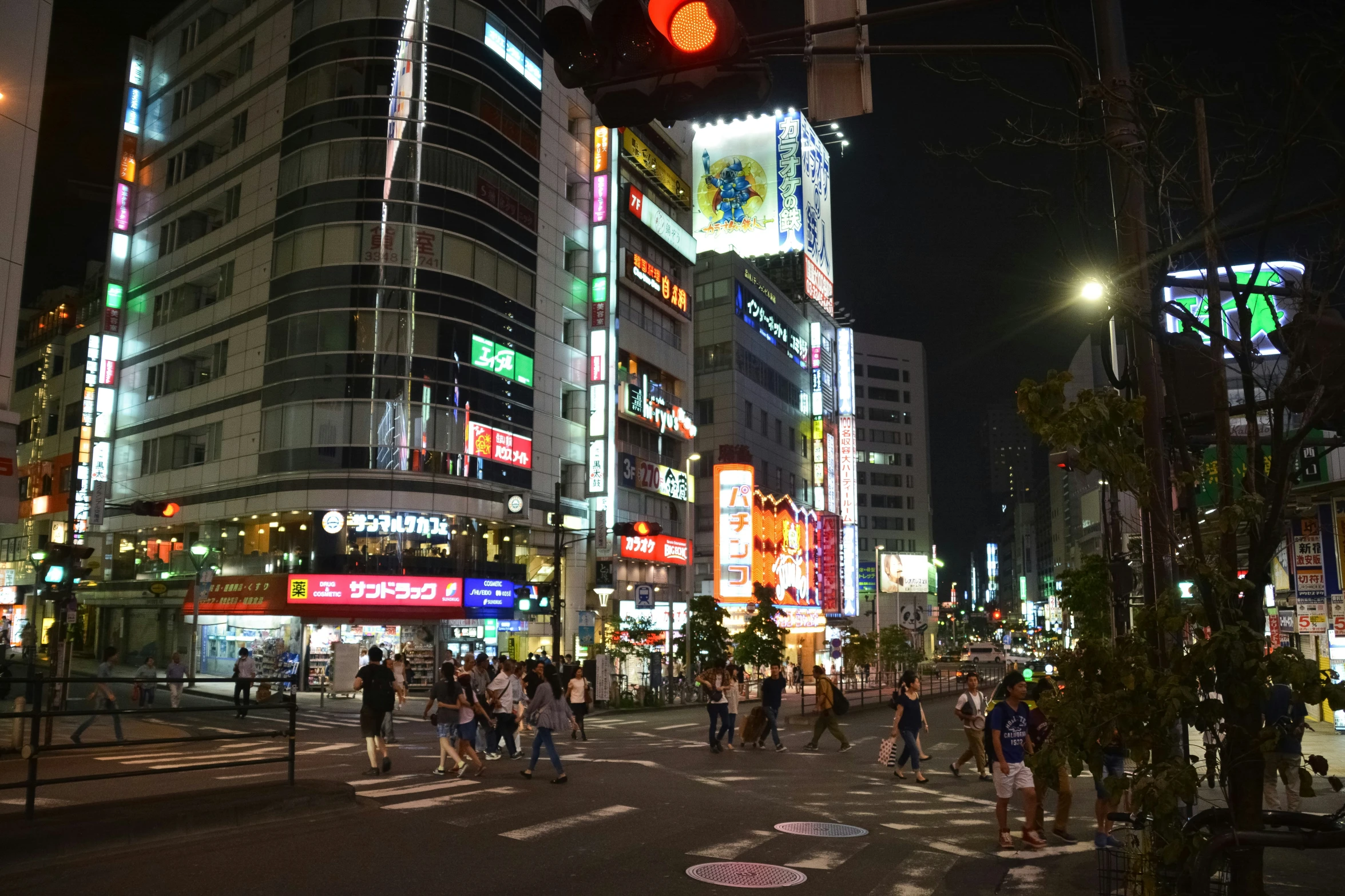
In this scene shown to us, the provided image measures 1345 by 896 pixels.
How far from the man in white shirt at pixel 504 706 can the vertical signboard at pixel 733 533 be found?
39.6 metres

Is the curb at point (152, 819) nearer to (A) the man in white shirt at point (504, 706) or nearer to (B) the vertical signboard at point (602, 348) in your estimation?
(A) the man in white shirt at point (504, 706)

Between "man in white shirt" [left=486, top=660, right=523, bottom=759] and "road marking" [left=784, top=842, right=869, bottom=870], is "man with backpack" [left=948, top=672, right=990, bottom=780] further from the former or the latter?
"man in white shirt" [left=486, top=660, right=523, bottom=759]

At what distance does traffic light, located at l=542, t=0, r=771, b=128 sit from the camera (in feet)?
14.5

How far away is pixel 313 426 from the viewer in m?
40.6

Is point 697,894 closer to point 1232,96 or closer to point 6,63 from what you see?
point 1232,96

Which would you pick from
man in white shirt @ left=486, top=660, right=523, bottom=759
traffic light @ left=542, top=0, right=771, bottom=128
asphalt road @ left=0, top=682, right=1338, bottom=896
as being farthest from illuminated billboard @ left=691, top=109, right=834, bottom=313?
traffic light @ left=542, top=0, right=771, bottom=128

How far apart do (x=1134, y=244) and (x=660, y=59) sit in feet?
11.6

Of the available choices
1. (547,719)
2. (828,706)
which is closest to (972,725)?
(828,706)

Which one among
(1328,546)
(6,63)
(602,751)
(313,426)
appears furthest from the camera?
(313,426)

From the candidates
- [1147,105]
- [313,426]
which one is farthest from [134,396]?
[1147,105]

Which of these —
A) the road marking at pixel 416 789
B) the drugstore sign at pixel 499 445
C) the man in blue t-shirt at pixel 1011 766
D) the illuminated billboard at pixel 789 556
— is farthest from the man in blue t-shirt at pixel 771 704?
the illuminated billboard at pixel 789 556

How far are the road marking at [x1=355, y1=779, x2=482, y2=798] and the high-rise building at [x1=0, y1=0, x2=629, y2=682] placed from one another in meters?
22.7

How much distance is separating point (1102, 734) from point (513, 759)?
14647 millimetres

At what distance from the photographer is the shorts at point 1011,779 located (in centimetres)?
1075
